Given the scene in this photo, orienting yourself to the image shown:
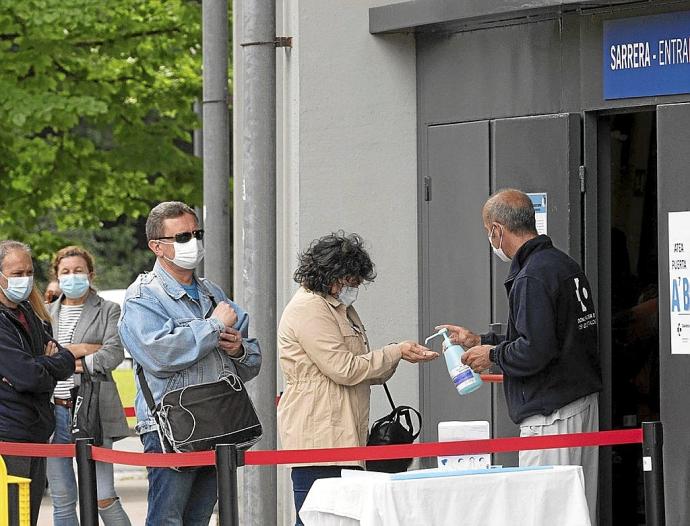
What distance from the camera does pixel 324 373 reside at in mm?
6797

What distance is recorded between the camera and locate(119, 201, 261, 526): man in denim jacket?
625 centimetres

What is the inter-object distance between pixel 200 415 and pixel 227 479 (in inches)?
12.0

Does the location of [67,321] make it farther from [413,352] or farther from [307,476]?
[413,352]

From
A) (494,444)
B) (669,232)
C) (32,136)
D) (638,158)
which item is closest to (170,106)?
(32,136)

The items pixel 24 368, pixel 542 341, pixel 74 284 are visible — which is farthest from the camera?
pixel 74 284

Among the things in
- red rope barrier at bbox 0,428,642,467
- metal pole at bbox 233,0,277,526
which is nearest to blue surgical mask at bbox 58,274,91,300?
metal pole at bbox 233,0,277,526

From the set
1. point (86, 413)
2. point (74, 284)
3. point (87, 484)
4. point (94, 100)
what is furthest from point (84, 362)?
point (94, 100)

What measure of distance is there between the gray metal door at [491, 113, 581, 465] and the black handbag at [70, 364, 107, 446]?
233cm

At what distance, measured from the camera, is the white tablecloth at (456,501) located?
5.53 meters

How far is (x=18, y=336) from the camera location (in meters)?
7.39

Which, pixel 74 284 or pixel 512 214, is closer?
pixel 512 214

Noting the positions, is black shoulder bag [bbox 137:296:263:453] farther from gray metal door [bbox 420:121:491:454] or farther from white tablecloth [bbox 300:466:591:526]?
gray metal door [bbox 420:121:491:454]

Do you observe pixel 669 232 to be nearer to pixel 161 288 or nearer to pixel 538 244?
pixel 538 244

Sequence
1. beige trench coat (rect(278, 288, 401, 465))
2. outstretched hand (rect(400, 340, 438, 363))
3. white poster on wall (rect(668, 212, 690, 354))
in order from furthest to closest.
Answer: white poster on wall (rect(668, 212, 690, 354)) < outstretched hand (rect(400, 340, 438, 363)) < beige trench coat (rect(278, 288, 401, 465))
